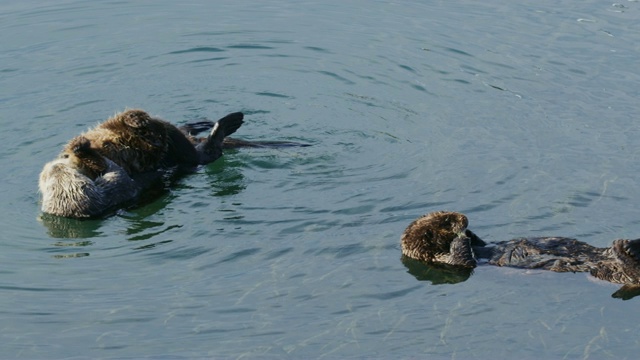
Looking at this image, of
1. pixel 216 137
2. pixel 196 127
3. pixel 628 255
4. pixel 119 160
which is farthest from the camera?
pixel 196 127

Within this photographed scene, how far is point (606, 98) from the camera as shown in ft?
38.3

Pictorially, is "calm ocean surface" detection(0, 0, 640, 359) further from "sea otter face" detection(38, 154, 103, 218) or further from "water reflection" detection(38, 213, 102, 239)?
"sea otter face" detection(38, 154, 103, 218)

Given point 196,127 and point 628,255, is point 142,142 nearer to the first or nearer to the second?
point 196,127

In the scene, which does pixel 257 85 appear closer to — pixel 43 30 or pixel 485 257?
pixel 43 30

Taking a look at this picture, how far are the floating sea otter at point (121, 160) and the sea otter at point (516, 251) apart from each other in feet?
9.08

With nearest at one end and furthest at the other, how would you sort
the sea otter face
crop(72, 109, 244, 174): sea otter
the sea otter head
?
the sea otter head, the sea otter face, crop(72, 109, 244, 174): sea otter

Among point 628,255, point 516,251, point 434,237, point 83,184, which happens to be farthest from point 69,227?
point 628,255

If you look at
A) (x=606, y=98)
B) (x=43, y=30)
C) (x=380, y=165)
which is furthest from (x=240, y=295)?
(x=43, y=30)

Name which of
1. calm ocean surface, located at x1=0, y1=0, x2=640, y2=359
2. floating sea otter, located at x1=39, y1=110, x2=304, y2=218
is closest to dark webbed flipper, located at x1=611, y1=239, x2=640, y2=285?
calm ocean surface, located at x1=0, y1=0, x2=640, y2=359

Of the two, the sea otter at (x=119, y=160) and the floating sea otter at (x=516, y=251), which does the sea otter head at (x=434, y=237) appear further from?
the sea otter at (x=119, y=160)

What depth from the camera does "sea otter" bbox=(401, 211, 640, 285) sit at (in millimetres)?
7348

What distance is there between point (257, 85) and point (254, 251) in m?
4.54

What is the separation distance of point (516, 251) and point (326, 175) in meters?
2.63

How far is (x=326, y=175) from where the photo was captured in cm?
978
